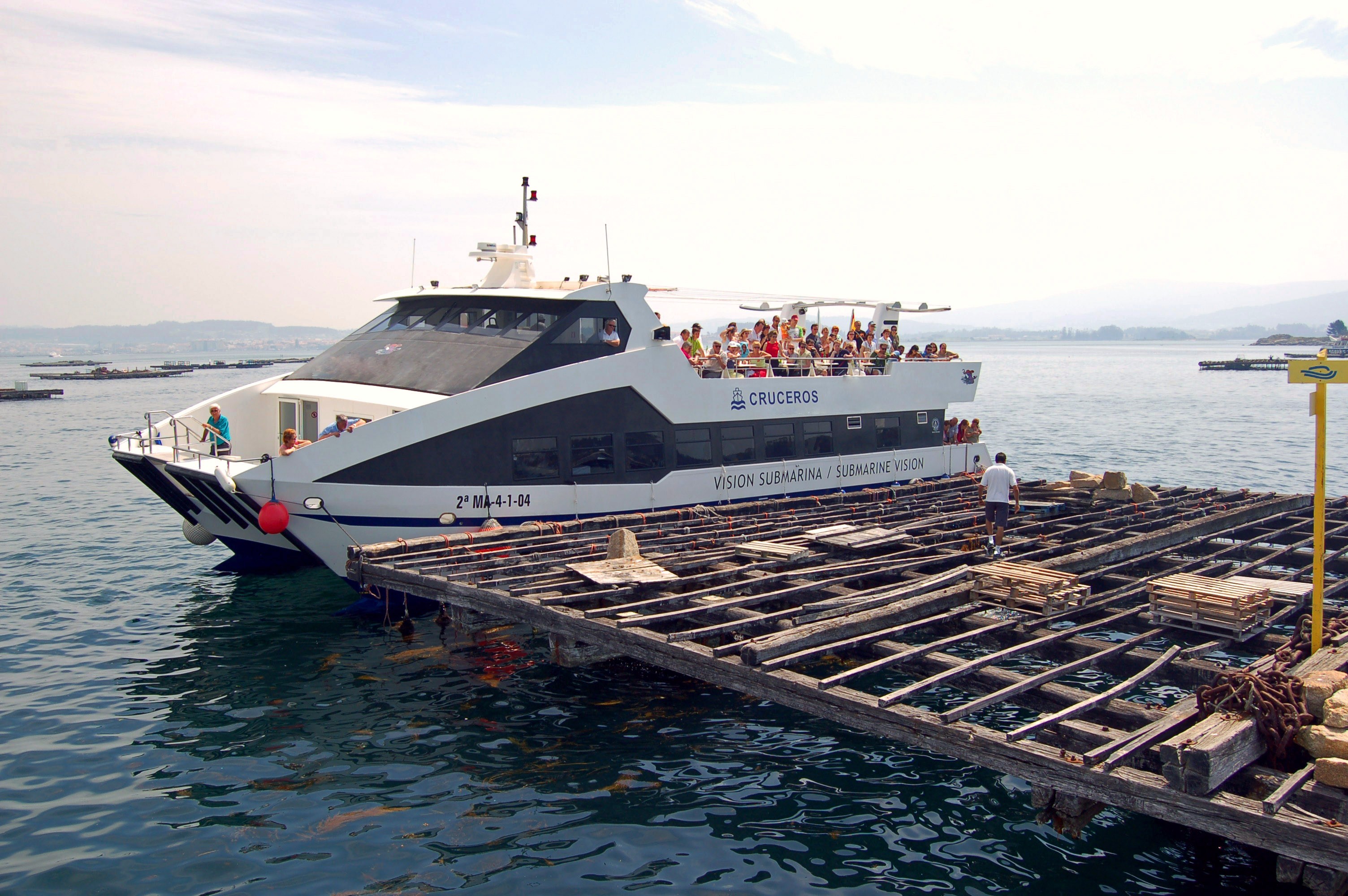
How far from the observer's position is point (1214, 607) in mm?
10289

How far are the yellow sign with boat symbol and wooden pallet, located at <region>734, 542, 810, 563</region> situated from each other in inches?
265

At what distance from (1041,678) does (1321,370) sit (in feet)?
12.5

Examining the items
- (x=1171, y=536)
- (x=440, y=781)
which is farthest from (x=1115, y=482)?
(x=440, y=781)

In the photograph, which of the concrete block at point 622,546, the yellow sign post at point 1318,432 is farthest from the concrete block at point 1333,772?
the concrete block at point 622,546

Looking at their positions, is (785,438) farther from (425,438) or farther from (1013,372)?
(1013,372)

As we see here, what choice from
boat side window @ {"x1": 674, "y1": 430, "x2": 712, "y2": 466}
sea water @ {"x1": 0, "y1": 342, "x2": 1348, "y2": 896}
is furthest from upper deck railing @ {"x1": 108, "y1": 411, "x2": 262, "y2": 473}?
boat side window @ {"x1": 674, "y1": 430, "x2": 712, "y2": 466}

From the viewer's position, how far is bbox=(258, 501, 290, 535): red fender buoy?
13.2 metres

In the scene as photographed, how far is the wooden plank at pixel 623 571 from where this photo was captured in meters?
11.6

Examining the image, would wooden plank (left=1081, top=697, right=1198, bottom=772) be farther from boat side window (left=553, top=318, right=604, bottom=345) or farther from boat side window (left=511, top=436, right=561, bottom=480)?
boat side window (left=553, top=318, right=604, bottom=345)

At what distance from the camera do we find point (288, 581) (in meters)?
17.5

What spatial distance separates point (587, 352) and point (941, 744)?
34.8 ft

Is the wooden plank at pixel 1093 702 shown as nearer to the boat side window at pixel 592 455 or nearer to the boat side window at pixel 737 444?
the boat side window at pixel 592 455

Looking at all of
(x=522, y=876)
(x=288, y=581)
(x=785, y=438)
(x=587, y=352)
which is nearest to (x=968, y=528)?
(x=785, y=438)

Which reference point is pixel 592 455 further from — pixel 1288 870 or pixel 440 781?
pixel 1288 870
